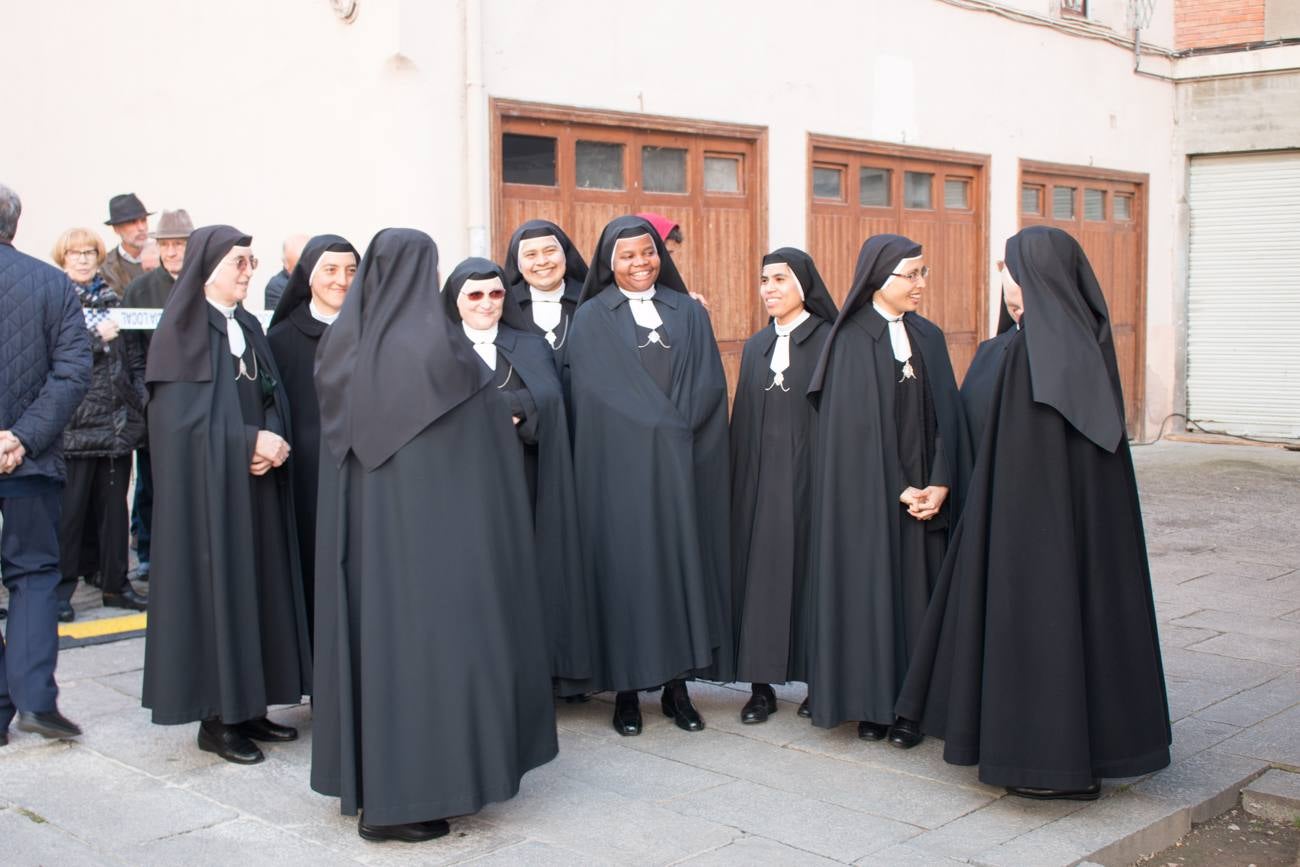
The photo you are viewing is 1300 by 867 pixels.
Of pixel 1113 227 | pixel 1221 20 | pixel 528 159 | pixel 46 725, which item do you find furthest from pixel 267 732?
pixel 1221 20

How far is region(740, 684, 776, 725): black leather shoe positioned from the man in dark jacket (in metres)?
2.69

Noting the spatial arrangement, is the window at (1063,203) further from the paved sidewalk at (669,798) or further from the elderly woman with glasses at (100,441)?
the elderly woman with glasses at (100,441)

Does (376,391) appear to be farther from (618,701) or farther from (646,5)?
(646,5)

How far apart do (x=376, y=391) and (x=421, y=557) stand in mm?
543

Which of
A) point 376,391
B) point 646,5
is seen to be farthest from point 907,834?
point 646,5

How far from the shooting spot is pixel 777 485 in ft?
20.0

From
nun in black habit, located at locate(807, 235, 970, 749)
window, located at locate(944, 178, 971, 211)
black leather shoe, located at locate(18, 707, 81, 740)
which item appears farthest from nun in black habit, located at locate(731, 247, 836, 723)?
window, located at locate(944, 178, 971, 211)

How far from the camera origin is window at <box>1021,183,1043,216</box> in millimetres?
14781

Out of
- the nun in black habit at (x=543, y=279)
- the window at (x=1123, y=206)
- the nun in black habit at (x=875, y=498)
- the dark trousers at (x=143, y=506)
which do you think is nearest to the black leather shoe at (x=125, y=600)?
the dark trousers at (x=143, y=506)

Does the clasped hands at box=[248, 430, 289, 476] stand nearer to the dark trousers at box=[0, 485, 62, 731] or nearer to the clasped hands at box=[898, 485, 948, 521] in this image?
the dark trousers at box=[0, 485, 62, 731]

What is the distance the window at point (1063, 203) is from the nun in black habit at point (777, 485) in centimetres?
987

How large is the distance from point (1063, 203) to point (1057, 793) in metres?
11.4

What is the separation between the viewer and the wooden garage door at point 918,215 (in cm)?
1246

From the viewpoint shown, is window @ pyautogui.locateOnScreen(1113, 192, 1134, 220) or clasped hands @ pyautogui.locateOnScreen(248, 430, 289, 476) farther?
window @ pyautogui.locateOnScreen(1113, 192, 1134, 220)
